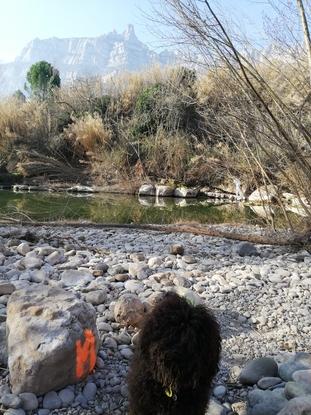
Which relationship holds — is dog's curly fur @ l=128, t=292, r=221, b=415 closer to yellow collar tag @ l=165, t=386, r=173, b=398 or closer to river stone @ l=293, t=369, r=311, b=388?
yellow collar tag @ l=165, t=386, r=173, b=398

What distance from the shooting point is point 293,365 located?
259 cm

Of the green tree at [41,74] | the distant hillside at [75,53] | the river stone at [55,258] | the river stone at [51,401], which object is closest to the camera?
the river stone at [51,401]

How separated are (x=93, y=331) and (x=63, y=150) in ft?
43.9

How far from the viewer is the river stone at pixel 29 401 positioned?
7.25 feet

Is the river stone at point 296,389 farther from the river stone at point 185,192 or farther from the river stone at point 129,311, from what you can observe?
the river stone at point 185,192

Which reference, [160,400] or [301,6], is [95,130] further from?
[160,400]

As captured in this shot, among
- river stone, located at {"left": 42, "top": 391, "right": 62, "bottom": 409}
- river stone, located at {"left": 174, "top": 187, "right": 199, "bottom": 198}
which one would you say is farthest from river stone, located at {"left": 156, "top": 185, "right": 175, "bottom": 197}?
river stone, located at {"left": 42, "top": 391, "right": 62, "bottom": 409}

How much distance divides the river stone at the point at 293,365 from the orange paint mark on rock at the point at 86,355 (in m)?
1.04

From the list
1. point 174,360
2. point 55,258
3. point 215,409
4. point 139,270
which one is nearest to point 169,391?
point 174,360

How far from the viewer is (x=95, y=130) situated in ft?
47.6

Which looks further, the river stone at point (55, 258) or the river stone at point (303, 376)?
the river stone at point (55, 258)

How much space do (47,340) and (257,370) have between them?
3.81 ft

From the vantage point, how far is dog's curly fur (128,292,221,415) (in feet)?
5.66

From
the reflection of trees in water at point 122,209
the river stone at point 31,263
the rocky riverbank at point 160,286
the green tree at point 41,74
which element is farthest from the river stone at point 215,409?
the green tree at point 41,74
